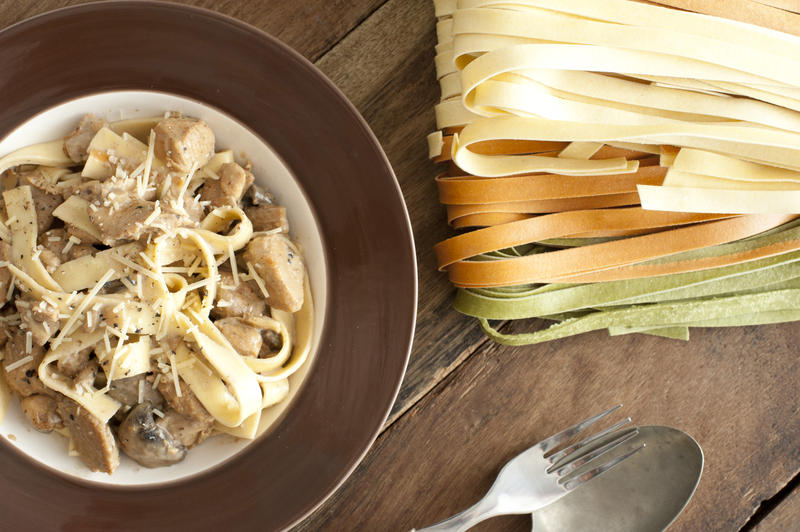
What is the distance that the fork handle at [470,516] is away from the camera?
2197 millimetres

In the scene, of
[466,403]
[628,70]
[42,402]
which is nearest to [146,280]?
[42,402]

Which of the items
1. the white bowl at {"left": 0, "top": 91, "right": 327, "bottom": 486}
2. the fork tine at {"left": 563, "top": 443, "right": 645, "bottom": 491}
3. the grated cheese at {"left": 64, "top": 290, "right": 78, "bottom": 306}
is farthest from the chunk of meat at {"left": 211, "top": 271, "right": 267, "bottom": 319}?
the fork tine at {"left": 563, "top": 443, "right": 645, "bottom": 491}

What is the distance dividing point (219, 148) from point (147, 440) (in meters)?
0.91

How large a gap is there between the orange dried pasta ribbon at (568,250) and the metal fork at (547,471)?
1.74 feet

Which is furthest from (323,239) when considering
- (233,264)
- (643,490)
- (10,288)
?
(643,490)

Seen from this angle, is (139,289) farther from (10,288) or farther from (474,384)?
(474,384)

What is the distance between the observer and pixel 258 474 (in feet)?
6.27

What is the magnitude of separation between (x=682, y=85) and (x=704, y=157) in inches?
9.7

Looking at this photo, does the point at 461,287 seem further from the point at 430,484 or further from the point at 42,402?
the point at 42,402

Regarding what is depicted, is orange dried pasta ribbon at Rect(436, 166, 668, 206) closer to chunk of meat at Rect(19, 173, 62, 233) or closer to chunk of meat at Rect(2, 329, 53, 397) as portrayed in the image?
chunk of meat at Rect(19, 173, 62, 233)

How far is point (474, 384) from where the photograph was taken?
7.62ft

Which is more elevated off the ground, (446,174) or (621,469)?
(446,174)

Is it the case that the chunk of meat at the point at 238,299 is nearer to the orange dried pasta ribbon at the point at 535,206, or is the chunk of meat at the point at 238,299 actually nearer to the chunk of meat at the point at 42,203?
the chunk of meat at the point at 42,203

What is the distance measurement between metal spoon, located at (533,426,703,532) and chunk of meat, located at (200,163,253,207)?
1.52m
